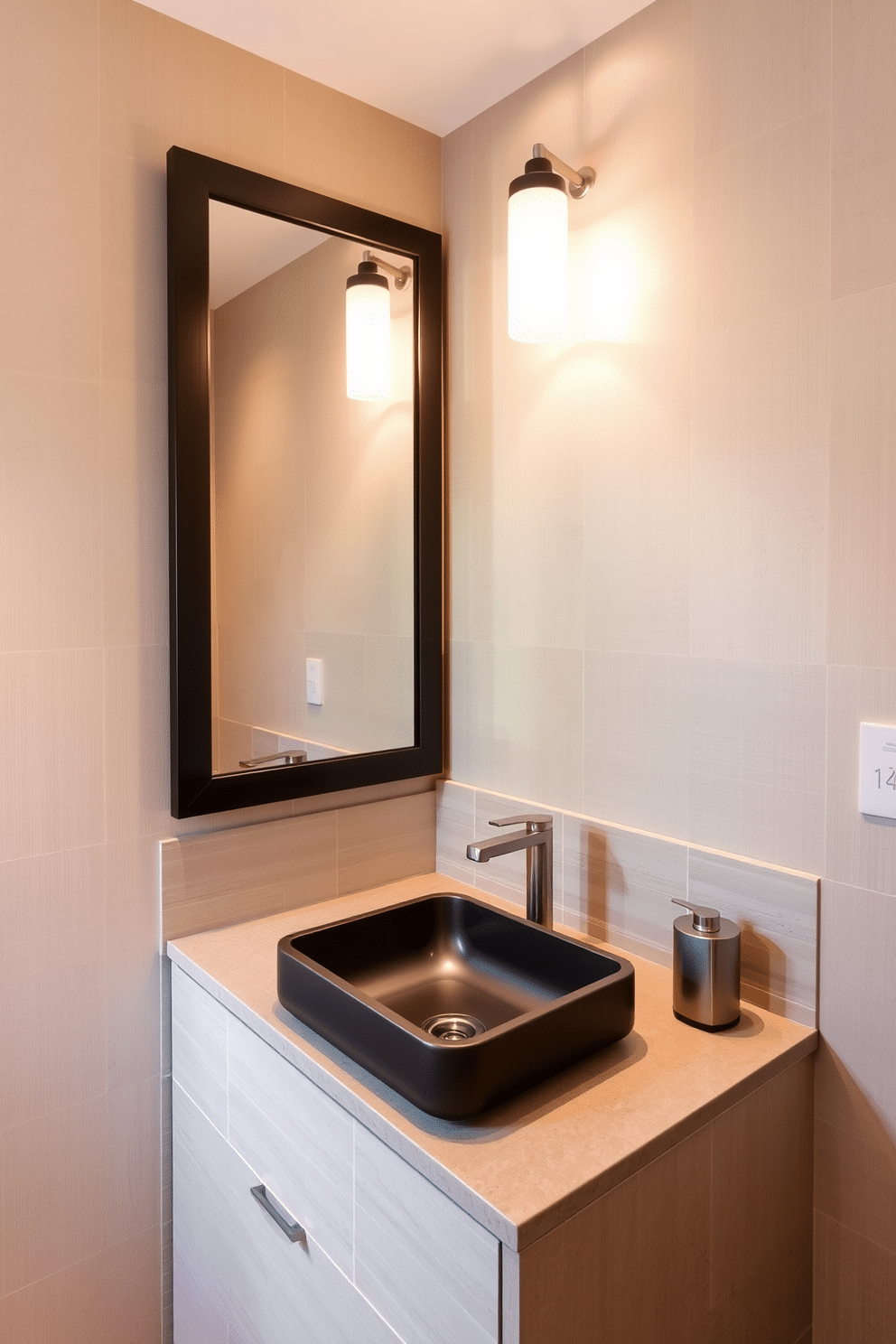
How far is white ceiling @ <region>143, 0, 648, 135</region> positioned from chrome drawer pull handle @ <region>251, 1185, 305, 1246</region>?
5.79 ft

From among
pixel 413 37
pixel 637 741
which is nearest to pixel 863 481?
pixel 637 741

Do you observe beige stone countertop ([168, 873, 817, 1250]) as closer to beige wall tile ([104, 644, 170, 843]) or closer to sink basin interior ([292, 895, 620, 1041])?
sink basin interior ([292, 895, 620, 1041])

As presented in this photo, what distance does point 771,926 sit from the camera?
1196mm

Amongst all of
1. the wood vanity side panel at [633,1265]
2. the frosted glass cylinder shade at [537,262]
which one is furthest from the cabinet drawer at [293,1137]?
the frosted glass cylinder shade at [537,262]

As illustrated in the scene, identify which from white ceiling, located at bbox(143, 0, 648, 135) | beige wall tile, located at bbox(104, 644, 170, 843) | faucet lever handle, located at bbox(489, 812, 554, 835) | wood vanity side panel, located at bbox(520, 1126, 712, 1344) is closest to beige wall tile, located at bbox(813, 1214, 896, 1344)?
wood vanity side panel, located at bbox(520, 1126, 712, 1344)

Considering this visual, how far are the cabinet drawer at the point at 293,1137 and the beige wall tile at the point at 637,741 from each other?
640mm

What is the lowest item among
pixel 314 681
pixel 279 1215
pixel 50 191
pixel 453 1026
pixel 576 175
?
pixel 279 1215

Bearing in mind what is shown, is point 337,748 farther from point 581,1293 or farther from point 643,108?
point 643,108

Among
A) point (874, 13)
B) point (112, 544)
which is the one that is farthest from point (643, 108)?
point (112, 544)

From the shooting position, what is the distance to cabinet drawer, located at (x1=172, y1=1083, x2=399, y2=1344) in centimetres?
106

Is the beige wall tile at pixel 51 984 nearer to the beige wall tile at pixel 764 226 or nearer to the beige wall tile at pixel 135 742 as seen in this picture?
the beige wall tile at pixel 135 742

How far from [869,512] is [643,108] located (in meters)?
0.76

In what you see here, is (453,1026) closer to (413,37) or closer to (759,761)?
(759,761)

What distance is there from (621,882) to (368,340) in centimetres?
107
